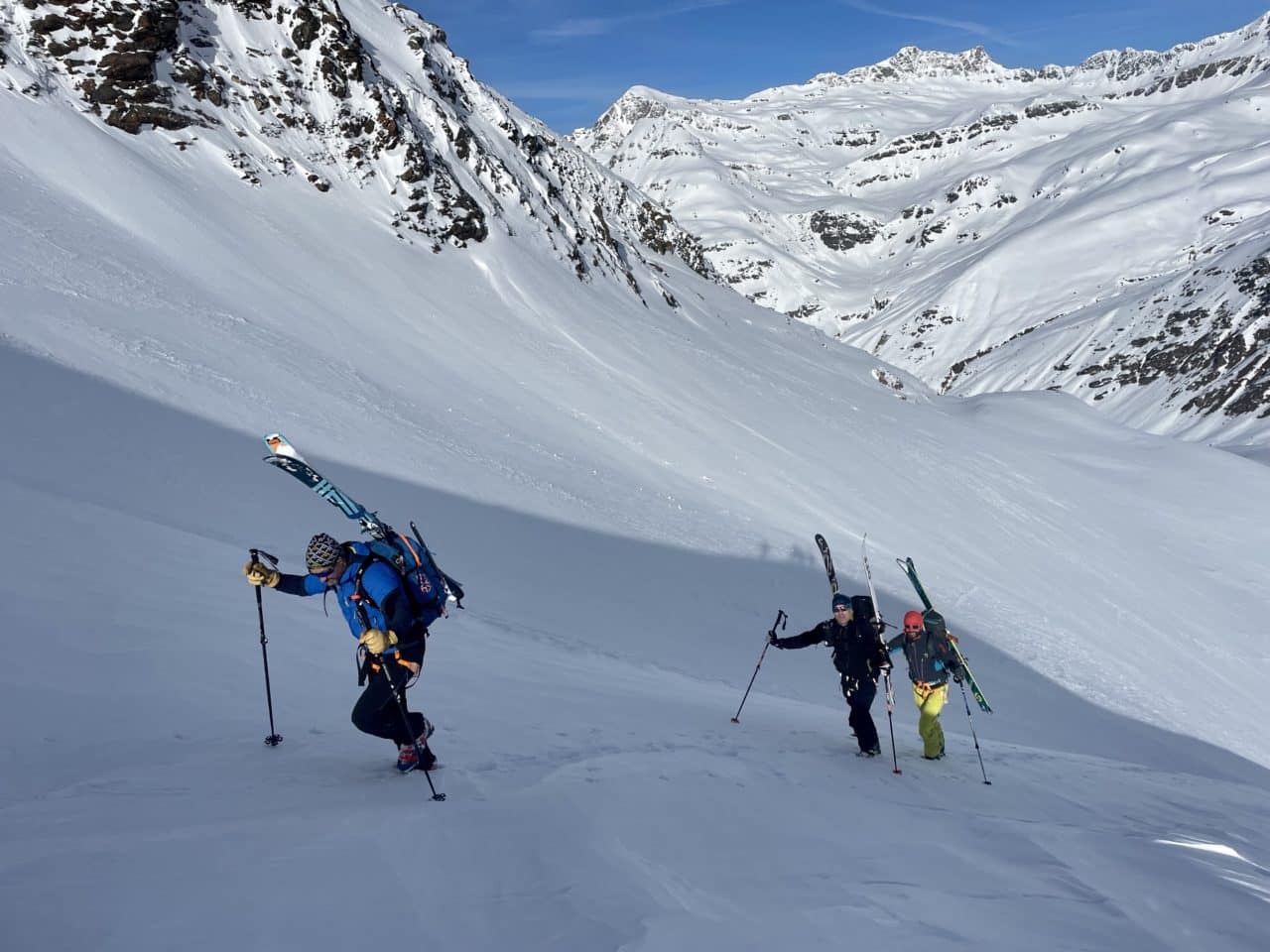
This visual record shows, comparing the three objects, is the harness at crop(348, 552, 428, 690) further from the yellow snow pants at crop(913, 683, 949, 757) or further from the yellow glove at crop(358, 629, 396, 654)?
the yellow snow pants at crop(913, 683, 949, 757)

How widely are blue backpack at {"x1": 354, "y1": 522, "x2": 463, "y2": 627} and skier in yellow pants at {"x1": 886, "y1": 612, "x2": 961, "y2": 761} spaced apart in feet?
18.2

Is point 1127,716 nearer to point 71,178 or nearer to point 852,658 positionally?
point 852,658

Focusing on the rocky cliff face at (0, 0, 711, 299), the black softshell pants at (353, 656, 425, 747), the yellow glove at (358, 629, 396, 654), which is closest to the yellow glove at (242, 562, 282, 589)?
the yellow glove at (358, 629, 396, 654)

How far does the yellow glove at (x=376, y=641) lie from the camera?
17.5 ft

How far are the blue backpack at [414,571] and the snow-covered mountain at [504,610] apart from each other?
108 centimetres

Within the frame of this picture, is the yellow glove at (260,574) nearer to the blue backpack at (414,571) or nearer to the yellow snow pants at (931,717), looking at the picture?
the blue backpack at (414,571)

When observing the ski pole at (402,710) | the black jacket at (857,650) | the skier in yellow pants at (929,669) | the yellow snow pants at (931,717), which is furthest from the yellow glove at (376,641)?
the yellow snow pants at (931,717)

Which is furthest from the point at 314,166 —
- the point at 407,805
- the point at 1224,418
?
the point at 1224,418

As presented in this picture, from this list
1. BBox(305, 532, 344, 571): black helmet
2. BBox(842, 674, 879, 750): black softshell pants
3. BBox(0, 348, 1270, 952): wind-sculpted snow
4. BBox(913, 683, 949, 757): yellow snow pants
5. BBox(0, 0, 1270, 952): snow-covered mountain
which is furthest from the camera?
BBox(913, 683, 949, 757): yellow snow pants

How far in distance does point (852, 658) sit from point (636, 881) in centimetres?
548

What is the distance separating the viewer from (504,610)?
12031 mm

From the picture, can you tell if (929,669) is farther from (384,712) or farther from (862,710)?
(384,712)

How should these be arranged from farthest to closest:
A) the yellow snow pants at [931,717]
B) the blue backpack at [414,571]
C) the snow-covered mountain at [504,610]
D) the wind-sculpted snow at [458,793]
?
the yellow snow pants at [931,717]
the blue backpack at [414,571]
the snow-covered mountain at [504,610]
the wind-sculpted snow at [458,793]

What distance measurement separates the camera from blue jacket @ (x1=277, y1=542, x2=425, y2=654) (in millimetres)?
5578
